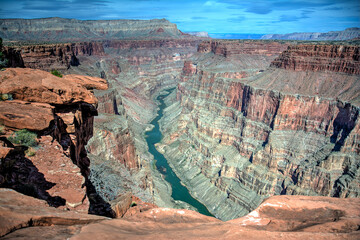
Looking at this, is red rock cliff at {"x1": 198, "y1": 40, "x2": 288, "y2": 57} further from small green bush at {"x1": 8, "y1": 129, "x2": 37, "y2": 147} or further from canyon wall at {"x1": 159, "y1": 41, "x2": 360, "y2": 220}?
small green bush at {"x1": 8, "y1": 129, "x2": 37, "y2": 147}

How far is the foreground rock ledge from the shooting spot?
23.0 ft

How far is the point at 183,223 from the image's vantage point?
10.9 metres

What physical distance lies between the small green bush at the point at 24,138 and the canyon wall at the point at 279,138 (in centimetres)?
3855

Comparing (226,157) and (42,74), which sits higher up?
(42,74)

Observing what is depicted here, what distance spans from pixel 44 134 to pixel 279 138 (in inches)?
1733

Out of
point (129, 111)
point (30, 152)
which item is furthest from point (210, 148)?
point (30, 152)

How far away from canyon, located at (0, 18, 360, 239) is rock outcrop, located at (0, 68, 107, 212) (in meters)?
0.06

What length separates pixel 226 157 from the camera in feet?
174

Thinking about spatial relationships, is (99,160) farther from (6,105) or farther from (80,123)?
(6,105)

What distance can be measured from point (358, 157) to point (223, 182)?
2407cm

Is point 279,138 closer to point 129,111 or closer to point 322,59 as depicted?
point 322,59

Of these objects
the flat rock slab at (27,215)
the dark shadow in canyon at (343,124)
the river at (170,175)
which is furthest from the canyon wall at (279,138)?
the flat rock slab at (27,215)

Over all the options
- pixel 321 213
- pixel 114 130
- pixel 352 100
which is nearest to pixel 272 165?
pixel 352 100

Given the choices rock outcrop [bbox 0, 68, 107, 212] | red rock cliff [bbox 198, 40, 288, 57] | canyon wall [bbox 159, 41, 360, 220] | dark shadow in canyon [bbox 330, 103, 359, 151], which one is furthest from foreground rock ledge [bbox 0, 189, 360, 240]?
red rock cliff [bbox 198, 40, 288, 57]
